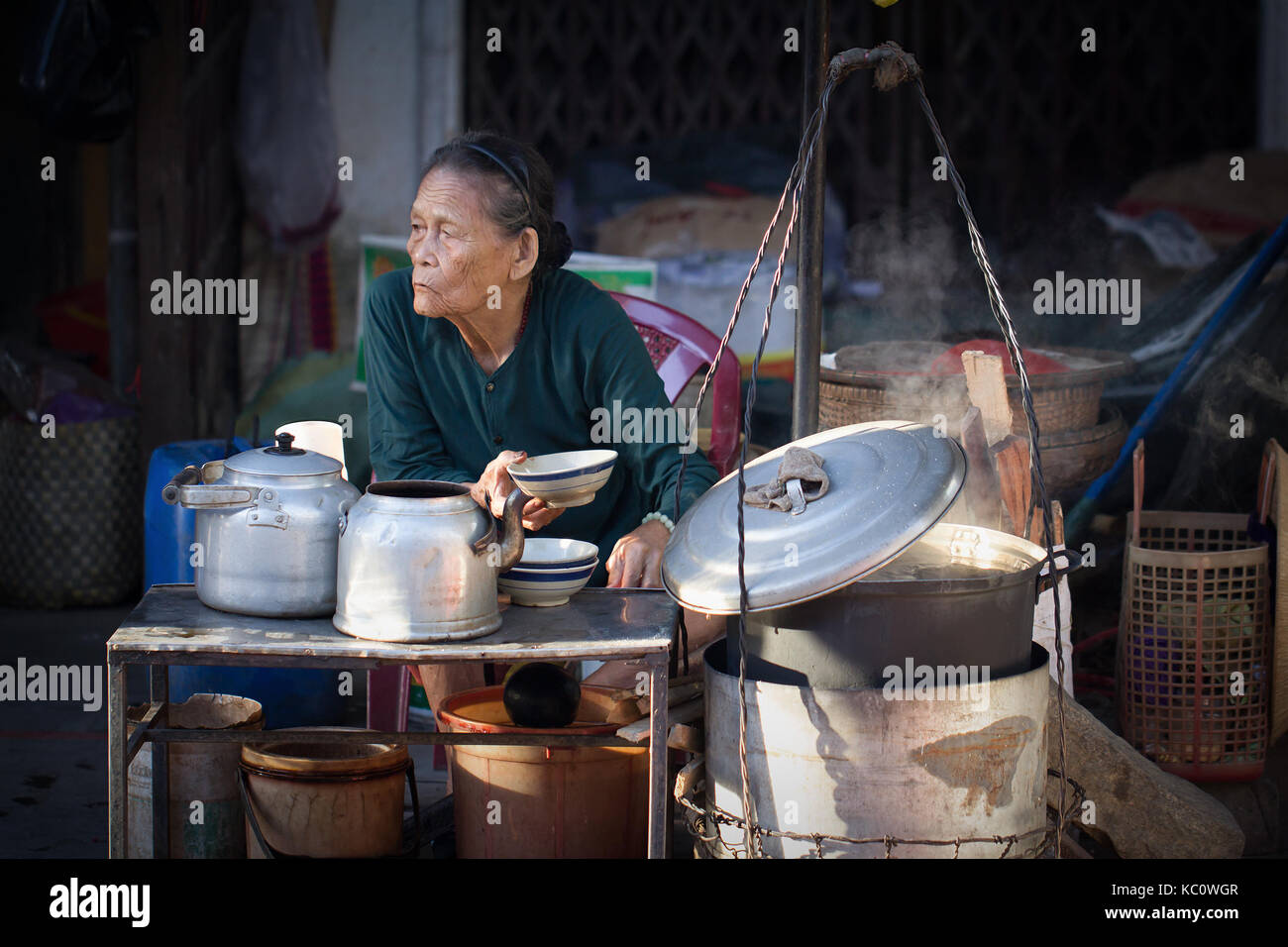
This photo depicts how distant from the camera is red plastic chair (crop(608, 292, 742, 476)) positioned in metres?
4.24

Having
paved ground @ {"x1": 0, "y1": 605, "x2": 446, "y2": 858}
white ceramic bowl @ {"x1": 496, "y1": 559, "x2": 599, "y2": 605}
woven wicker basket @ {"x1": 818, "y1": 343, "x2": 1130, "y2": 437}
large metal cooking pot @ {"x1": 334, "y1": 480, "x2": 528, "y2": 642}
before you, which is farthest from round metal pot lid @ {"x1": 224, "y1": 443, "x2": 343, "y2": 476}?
woven wicker basket @ {"x1": 818, "y1": 343, "x2": 1130, "y2": 437}

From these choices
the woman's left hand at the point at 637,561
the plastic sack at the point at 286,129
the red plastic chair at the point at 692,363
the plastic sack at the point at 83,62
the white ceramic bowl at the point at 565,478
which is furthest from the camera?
the plastic sack at the point at 286,129

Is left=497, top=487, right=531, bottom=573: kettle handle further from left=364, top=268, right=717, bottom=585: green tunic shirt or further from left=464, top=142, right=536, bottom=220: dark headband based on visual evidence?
left=464, top=142, right=536, bottom=220: dark headband

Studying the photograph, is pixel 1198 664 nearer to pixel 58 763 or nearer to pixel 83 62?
pixel 58 763

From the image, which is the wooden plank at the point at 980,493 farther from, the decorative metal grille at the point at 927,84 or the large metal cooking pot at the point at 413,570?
the decorative metal grille at the point at 927,84

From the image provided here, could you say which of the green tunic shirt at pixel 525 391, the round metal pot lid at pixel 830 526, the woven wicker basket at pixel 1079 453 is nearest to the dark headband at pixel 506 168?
the green tunic shirt at pixel 525 391

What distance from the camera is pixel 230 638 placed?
91.1 inches

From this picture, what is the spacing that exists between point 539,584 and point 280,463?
1.83 feet

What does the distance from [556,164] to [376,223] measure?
83 cm

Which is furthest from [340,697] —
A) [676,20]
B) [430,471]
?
[676,20]

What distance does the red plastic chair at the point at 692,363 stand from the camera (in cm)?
424

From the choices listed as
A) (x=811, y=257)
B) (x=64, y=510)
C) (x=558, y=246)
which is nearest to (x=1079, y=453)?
(x=811, y=257)

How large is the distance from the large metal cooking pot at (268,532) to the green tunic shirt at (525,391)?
0.79 meters
